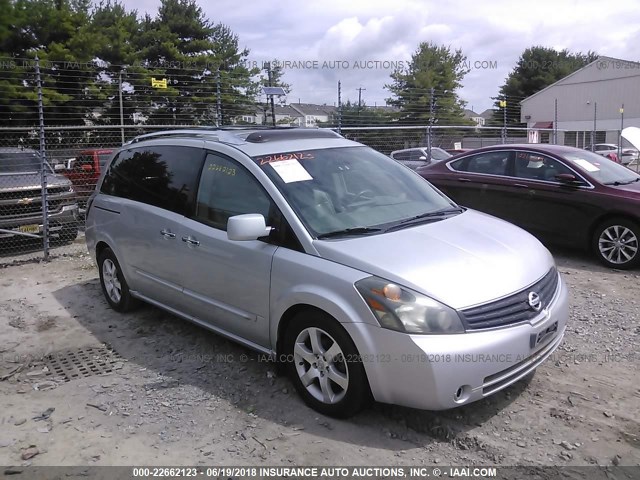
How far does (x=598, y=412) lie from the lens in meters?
3.53

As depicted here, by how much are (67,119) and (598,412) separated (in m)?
15.7

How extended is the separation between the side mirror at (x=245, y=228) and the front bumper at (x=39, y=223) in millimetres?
5903

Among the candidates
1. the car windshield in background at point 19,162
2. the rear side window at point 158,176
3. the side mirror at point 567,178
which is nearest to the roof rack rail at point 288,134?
the rear side window at point 158,176

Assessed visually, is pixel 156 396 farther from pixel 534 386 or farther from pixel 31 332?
pixel 534 386

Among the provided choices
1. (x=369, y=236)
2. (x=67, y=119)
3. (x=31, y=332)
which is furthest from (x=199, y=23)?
(x=369, y=236)

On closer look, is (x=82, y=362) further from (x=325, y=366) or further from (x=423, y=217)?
(x=423, y=217)

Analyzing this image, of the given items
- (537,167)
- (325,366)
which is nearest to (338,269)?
(325,366)

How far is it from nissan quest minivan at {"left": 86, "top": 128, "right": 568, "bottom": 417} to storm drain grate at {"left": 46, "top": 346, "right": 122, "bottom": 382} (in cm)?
64

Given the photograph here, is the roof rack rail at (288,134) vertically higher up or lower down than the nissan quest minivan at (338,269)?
higher up

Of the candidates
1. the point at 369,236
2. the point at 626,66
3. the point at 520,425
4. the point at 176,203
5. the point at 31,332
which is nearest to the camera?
the point at 520,425

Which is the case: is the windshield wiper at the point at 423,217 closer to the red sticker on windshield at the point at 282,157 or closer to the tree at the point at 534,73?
the red sticker on windshield at the point at 282,157

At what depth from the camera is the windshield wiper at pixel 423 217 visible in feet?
12.8

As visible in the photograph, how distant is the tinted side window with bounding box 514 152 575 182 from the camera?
24.5 ft

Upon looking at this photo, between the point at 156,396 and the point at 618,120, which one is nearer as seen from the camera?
the point at 156,396
